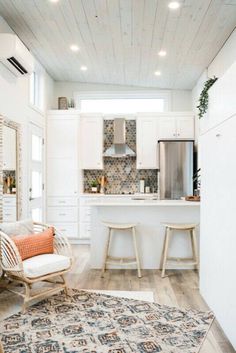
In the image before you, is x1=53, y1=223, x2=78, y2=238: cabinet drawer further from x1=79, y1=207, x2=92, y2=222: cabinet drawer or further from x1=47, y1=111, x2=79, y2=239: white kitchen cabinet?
x1=79, y1=207, x2=92, y2=222: cabinet drawer

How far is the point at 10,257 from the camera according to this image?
127 inches

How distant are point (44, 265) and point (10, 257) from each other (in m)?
0.34

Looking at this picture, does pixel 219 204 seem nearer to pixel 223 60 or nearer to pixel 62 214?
pixel 223 60

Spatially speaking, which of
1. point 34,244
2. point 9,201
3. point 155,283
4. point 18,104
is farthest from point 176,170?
point 34,244

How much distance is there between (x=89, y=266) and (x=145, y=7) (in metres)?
3.38

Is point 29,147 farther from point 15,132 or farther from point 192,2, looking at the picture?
point 192,2

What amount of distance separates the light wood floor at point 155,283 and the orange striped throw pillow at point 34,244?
0.54m

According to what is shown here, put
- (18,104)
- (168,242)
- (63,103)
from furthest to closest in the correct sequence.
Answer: (63,103)
(18,104)
(168,242)

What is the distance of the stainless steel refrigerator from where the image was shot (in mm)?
6246

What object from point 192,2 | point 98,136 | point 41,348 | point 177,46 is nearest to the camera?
point 41,348

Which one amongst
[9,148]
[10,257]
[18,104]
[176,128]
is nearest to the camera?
[10,257]

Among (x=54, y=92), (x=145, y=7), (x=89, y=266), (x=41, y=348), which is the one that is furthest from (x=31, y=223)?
(x=54, y=92)

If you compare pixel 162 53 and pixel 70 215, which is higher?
pixel 162 53

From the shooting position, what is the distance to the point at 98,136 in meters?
6.64
